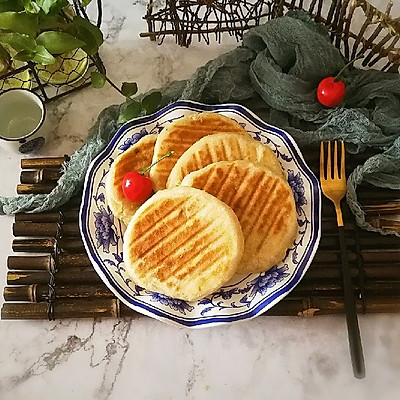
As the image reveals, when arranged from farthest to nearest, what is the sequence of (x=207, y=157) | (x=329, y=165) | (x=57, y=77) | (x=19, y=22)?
(x=57, y=77), (x=329, y=165), (x=207, y=157), (x=19, y=22)

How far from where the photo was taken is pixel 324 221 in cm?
121

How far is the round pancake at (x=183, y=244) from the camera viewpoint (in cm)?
105

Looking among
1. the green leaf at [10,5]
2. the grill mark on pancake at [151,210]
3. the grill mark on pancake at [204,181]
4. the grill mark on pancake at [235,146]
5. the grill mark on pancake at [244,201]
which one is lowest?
the grill mark on pancake at [151,210]

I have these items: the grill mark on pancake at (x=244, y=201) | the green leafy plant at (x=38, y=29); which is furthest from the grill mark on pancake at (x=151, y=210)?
the green leafy plant at (x=38, y=29)

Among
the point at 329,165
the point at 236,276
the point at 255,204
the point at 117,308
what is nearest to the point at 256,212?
the point at 255,204

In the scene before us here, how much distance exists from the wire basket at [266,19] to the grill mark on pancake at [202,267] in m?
0.51

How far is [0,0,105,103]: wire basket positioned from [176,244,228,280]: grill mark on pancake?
0.53 metres

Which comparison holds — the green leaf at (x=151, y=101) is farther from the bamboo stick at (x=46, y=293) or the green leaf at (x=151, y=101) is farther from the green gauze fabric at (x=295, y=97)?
the bamboo stick at (x=46, y=293)

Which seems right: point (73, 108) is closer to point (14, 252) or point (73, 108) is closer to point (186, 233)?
point (14, 252)

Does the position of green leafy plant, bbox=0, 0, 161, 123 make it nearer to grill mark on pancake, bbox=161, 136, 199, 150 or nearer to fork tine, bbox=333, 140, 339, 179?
grill mark on pancake, bbox=161, 136, 199, 150

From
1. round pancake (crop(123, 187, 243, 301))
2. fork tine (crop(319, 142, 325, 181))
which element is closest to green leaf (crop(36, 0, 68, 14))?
round pancake (crop(123, 187, 243, 301))

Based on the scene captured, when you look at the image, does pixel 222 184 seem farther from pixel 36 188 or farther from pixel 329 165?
pixel 36 188

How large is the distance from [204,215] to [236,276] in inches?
5.5

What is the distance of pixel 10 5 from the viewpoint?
1.06m
